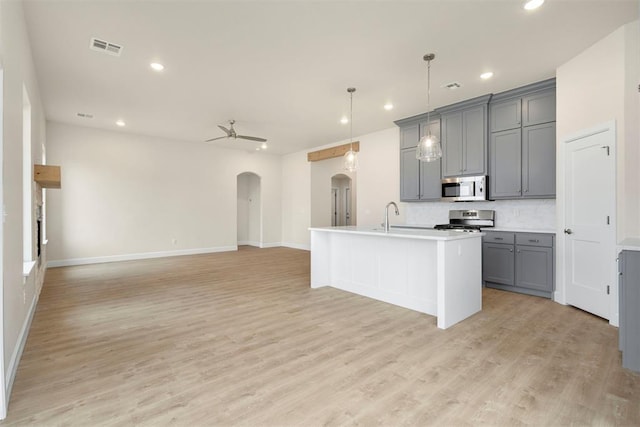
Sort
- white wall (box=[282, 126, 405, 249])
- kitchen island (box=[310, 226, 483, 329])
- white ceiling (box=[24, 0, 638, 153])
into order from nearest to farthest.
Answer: white ceiling (box=[24, 0, 638, 153]), kitchen island (box=[310, 226, 483, 329]), white wall (box=[282, 126, 405, 249])

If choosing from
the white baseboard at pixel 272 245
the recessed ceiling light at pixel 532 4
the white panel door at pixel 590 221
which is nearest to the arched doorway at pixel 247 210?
the white baseboard at pixel 272 245

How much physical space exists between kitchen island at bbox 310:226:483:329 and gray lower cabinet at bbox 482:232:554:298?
122 centimetres

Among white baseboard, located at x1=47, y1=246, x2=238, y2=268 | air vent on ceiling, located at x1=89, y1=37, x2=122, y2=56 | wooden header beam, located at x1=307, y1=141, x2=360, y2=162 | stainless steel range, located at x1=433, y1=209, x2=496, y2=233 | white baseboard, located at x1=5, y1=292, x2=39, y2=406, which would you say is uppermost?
air vent on ceiling, located at x1=89, y1=37, x2=122, y2=56

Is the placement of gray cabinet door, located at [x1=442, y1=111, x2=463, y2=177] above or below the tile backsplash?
above

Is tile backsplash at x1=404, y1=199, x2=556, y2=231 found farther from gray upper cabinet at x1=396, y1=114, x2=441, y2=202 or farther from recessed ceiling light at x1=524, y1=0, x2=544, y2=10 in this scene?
recessed ceiling light at x1=524, y1=0, x2=544, y2=10

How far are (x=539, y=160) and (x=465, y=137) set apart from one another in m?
1.16

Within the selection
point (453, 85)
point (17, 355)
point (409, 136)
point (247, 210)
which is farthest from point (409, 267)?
point (247, 210)

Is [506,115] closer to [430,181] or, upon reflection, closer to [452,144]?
[452,144]

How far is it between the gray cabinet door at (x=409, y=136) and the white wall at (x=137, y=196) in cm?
490

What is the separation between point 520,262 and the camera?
4.38 meters

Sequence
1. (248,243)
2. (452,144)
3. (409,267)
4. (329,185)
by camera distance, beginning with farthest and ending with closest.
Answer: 1. (248,243)
2. (329,185)
3. (452,144)
4. (409,267)

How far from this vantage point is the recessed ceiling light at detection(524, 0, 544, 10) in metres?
2.64

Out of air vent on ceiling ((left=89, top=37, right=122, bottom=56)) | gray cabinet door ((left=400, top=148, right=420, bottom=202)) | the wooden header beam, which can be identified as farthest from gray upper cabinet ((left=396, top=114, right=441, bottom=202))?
air vent on ceiling ((left=89, top=37, right=122, bottom=56))

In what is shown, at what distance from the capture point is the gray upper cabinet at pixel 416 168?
18.5ft
